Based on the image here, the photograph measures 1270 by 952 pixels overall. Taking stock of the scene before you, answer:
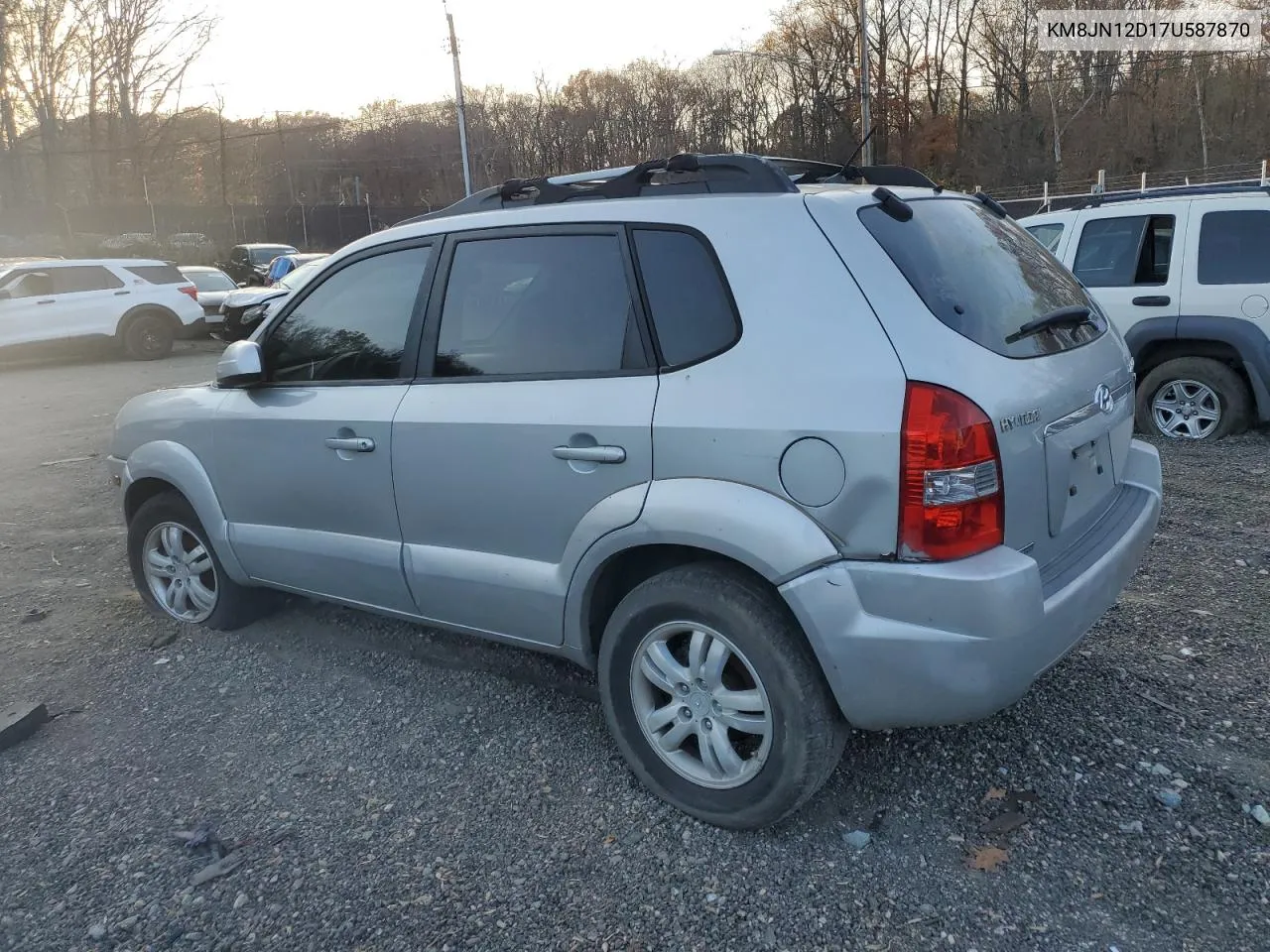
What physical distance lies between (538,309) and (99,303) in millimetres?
15631

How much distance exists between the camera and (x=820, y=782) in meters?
2.75

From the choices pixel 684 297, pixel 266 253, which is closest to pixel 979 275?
pixel 684 297

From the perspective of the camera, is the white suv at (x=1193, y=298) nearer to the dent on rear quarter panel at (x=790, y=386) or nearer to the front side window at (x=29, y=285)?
the dent on rear quarter panel at (x=790, y=386)

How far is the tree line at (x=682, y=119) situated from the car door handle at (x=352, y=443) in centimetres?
4106

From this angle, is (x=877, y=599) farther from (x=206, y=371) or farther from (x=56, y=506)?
(x=206, y=371)

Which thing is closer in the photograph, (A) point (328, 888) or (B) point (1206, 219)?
(A) point (328, 888)

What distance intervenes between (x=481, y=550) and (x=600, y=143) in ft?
160

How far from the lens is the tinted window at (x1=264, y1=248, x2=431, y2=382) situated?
3.62 meters

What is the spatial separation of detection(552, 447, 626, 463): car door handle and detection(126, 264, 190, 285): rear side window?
1613 centimetres

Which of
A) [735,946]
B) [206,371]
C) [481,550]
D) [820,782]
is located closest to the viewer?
[735,946]

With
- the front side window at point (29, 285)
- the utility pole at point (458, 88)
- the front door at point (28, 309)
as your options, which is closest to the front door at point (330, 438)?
the front door at point (28, 309)

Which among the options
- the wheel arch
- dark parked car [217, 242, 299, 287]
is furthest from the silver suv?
dark parked car [217, 242, 299, 287]

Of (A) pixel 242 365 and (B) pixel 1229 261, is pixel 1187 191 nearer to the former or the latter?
(B) pixel 1229 261

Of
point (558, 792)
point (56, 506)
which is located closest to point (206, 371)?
point (56, 506)
